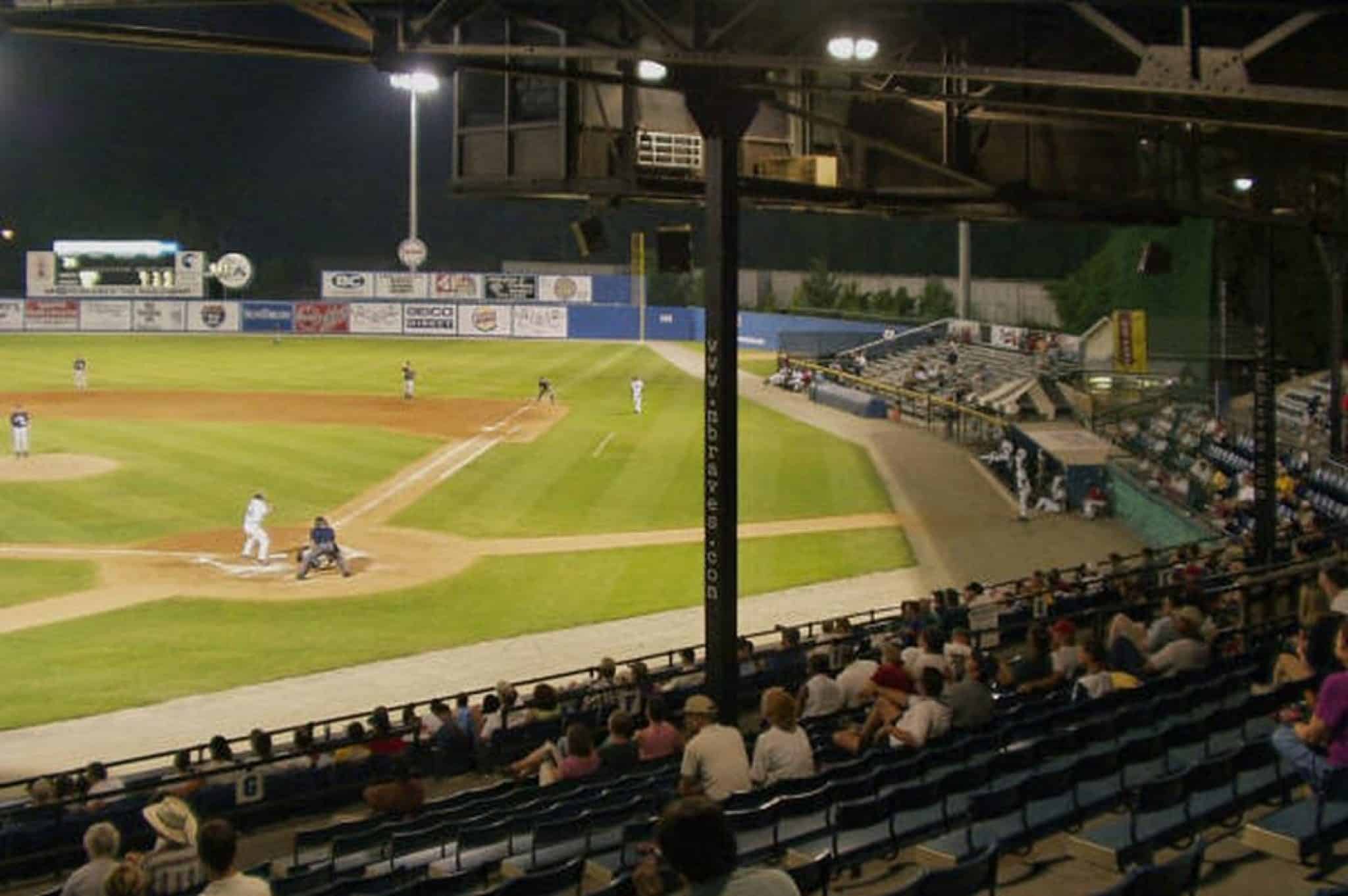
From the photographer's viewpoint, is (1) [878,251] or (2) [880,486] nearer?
(2) [880,486]

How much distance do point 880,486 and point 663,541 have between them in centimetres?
909

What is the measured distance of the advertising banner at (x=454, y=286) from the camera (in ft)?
266

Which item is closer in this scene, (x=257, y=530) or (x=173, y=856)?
(x=173, y=856)

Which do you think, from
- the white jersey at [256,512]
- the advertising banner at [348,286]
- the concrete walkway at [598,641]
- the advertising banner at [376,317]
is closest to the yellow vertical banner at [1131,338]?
the concrete walkway at [598,641]

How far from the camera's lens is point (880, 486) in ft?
121

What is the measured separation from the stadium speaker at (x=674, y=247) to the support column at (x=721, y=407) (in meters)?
1.50

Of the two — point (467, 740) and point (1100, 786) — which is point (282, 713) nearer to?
point (467, 740)

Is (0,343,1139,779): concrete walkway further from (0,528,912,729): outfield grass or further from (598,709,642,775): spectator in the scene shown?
(598,709,642,775): spectator

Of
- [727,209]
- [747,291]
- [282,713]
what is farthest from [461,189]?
[747,291]

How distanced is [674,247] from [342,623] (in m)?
10.9

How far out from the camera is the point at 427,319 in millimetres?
81000

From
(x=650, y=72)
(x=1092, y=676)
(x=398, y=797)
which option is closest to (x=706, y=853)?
(x=398, y=797)

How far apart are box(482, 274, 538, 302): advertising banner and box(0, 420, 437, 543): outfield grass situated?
37.3 metres

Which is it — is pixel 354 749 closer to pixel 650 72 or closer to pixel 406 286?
pixel 650 72
